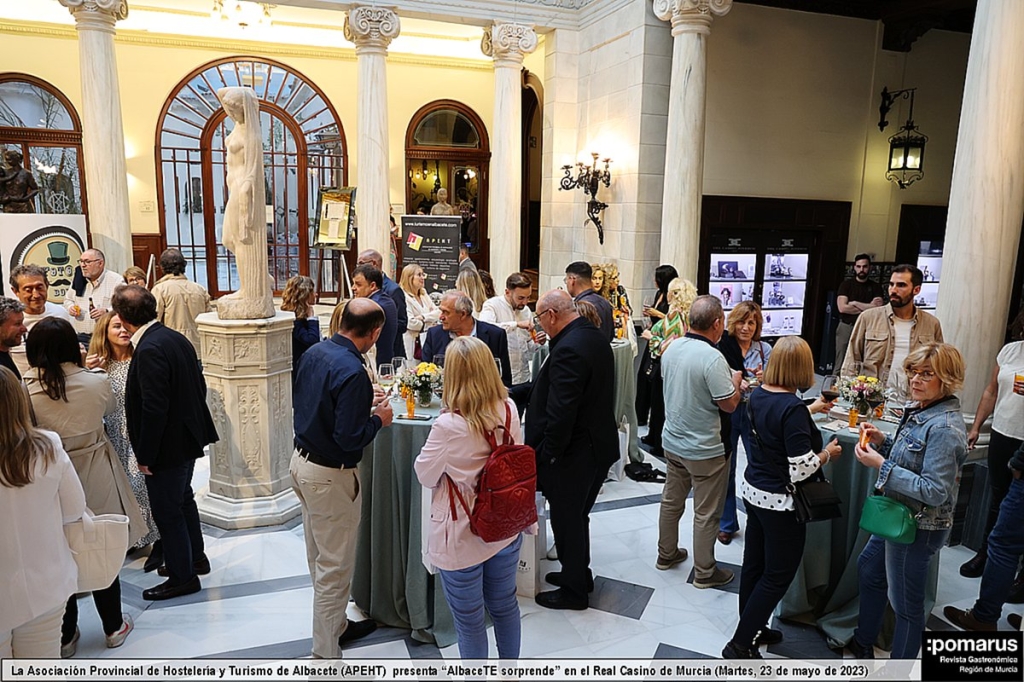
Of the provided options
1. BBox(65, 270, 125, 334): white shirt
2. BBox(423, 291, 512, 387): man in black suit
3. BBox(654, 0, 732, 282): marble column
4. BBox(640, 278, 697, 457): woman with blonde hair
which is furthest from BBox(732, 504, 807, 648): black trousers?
BBox(65, 270, 125, 334): white shirt

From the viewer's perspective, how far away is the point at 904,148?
945 cm

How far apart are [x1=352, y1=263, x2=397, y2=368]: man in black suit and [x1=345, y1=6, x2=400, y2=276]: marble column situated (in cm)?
362

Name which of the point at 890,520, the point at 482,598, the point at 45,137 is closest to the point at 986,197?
the point at 890,520

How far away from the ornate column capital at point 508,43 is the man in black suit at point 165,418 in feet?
22.9

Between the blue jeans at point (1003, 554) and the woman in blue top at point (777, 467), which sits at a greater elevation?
the woman in blue top at point (777, 467)

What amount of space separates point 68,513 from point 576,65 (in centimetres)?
922

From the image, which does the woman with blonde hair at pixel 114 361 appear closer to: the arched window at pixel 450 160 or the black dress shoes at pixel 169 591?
the black dress shoes at pixel 169 591

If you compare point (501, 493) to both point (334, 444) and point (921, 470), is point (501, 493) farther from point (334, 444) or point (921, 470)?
point (921, 470)

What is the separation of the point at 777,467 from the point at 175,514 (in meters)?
3.09

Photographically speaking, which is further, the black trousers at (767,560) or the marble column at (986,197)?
the marble column at (986,197)

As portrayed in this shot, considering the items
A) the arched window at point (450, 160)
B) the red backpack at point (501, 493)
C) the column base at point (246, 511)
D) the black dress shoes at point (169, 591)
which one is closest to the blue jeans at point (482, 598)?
the red backpack at point (501, 493)

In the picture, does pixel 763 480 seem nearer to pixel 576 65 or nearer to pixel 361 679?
pixel 361 679

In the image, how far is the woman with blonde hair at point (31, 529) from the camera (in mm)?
2262

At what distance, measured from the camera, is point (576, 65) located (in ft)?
33.0
